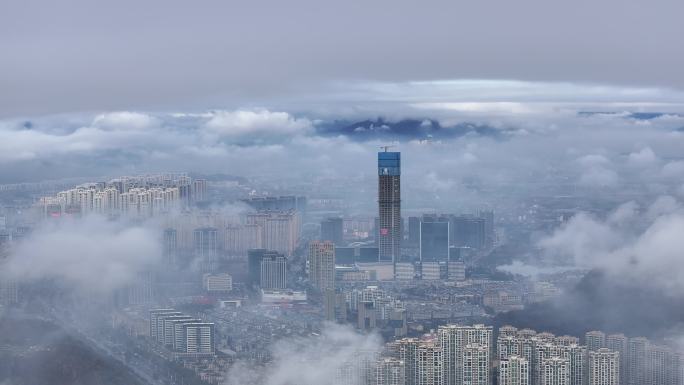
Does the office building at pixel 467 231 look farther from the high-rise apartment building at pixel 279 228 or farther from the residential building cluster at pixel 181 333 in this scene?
the residential building cluster at pixel 181 333

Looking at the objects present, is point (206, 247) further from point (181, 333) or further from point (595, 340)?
point (595, 340)

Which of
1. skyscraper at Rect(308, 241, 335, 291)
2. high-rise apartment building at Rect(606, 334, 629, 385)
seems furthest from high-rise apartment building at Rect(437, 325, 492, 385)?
skyscraper at Rect(308, 241, 335, 291)

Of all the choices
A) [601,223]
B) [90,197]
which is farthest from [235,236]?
[601,223]

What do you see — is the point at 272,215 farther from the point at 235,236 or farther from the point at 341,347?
the point at 341,347

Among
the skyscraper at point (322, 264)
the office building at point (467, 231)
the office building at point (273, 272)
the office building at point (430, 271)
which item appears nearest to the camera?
the office building at point (273, 272)

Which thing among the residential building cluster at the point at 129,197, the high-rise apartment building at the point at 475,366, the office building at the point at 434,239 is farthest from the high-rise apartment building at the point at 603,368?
the residential building cluster at the point at 129,197

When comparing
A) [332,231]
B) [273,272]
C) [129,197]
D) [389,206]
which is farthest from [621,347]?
[129,197]
